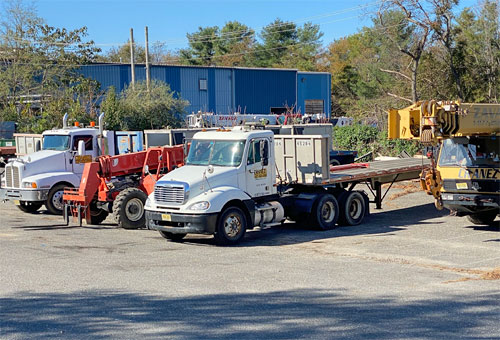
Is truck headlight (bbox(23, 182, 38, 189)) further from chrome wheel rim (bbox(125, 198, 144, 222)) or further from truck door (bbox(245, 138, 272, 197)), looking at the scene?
truck door (bbox(245, 138, 272, 197))

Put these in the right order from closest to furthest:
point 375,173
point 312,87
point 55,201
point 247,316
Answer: point 247,316 → point 375,173 → point 55,201 → point 312,87

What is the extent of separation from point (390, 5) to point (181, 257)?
28870 millimetres

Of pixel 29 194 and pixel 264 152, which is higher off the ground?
pixel 264 152

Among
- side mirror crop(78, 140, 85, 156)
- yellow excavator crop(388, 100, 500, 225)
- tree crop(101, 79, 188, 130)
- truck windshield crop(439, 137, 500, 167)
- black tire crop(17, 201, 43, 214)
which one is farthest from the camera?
tree crop(101, 79, 188, 130)

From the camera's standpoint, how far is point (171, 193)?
14.7 meters

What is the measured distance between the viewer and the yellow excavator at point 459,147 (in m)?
14.9

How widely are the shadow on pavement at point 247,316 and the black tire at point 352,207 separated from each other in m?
7.42

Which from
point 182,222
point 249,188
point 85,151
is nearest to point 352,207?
point 249,188

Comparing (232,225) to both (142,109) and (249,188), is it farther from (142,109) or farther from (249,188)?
(142,109)

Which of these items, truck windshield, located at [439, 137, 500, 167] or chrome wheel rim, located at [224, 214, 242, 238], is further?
truck windshield, located at [439, 137, 500, 167]

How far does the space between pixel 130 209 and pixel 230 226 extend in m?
3.60

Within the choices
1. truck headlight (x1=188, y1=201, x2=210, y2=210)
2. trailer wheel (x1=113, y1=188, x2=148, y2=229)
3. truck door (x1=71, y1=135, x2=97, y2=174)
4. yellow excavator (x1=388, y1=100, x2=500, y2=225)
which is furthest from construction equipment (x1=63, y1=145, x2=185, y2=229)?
yellow excavator (x1=388, y1=100, x2=500, y2=225)

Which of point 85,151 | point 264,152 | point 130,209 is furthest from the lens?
point 85,151

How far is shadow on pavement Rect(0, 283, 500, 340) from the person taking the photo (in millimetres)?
7785
